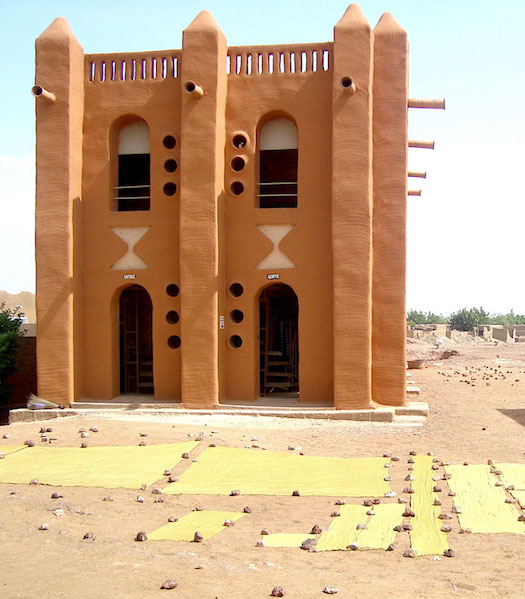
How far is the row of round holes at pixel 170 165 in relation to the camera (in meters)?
16.5

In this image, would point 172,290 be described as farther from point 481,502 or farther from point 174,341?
point 481,502

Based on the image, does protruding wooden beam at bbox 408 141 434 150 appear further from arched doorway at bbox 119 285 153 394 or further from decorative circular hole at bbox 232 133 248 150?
arched doorway at bbox 119 285 153 394

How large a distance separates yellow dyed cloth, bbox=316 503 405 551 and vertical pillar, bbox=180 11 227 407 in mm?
7600

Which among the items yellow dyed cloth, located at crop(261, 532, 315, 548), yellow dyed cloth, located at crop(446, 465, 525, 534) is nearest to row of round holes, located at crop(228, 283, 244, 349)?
yellow dyed cloth, located at crop(446, 465, 525, 534)

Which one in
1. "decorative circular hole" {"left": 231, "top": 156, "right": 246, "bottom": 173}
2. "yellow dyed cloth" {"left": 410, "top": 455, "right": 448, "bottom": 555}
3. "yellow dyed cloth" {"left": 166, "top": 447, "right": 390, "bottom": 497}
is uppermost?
"decorative circular hole" {"left": 231, "top": 156, "right": 246, "bottom": 173}

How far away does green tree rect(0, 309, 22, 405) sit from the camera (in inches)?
708

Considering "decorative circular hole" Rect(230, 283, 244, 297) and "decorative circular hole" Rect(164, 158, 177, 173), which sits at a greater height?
"decorative circular hole" Rect(164, 158, 177, 173)

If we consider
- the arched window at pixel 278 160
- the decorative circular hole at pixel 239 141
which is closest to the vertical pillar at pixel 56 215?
the decorative circular hole at pixel 239 141

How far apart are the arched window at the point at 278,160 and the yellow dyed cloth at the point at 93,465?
6.70m

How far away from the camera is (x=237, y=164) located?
54.0 feet

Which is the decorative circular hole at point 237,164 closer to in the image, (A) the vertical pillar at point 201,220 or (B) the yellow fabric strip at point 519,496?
(A) the vertical pillar at point 201,220

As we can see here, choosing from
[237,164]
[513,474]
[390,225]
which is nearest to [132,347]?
[237,164]

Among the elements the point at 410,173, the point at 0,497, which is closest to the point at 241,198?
the point at 410,173

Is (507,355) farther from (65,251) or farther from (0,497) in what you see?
(0,497)
